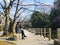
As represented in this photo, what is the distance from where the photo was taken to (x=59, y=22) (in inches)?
2340

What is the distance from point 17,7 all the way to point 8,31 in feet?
12.3

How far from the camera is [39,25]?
72.8 metres

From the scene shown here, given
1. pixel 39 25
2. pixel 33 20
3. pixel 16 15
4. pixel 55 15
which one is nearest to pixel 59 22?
pixel 55 15

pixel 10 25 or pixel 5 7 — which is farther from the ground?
pixel 5 7

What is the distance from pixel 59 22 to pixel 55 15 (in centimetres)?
493

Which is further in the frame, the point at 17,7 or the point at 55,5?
the point at 55,5

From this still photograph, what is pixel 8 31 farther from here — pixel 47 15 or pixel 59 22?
pixel 47 15

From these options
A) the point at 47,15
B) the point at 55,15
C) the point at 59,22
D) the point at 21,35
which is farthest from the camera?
the point at 47,15

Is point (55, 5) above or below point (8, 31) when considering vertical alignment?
above

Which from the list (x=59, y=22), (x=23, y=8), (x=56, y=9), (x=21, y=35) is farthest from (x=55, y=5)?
(x=21, y=35)

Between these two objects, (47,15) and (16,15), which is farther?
(47,15)

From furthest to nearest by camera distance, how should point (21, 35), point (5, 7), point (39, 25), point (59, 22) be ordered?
point (39, 25)
point (59, 22)
point (5, 7)
point (21, 35)

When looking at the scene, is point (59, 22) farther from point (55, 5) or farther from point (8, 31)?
point (8, 31)

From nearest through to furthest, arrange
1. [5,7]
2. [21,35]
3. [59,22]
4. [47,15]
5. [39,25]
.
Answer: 1. [21,35]
2. [5,7]
3. [59,22]
4. [39,25]
5. [47,15]
